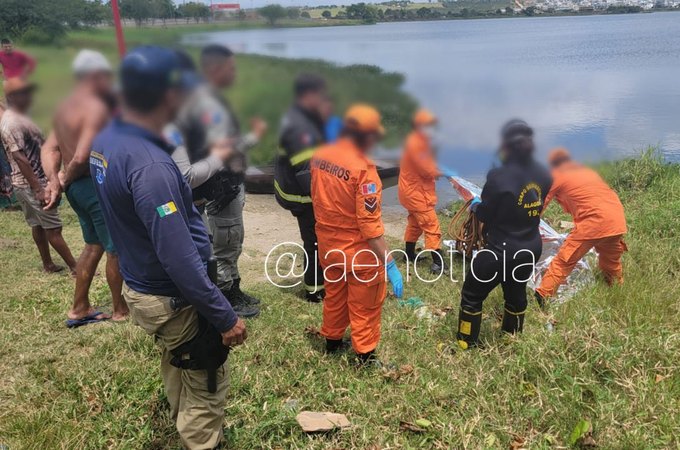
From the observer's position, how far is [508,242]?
10.4ft

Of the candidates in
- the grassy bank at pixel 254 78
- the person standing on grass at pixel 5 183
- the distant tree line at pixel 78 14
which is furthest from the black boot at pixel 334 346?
the person standing on grass at pixel 5 183

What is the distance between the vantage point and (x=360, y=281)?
2879mm

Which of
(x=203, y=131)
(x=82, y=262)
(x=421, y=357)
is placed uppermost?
(x=203, y=131)

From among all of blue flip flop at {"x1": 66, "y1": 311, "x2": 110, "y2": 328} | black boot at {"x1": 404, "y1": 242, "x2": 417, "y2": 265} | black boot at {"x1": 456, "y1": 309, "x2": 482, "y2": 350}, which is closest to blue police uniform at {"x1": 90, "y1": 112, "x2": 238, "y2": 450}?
blue flip flop at {"x1": 66, "y1": 311, "x2": 110, "y2": 328}

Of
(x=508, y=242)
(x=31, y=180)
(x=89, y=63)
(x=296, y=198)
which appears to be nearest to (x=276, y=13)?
(x=89, y=63)

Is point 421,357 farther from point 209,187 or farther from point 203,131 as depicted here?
point 203,131

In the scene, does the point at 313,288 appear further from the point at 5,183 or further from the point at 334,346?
the point at 5,183

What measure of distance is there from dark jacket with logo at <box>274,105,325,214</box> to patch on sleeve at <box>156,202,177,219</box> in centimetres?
59

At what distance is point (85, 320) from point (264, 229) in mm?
3260

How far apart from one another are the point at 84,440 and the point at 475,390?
195 centimetres

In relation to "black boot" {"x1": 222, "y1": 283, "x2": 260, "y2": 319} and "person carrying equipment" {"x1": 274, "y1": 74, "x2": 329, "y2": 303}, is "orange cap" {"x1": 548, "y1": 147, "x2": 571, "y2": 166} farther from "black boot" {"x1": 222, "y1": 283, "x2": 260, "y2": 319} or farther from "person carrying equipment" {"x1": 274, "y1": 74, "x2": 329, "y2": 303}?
"black boot" {"x1": 222, "y1": 283, "x2": 260, "y2": 319}

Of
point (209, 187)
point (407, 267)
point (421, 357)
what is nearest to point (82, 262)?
point (209, 187)

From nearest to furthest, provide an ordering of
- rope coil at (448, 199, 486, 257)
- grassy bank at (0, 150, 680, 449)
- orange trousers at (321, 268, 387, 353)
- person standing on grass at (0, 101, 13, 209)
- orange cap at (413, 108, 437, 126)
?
orange cap at (413, 108, 437, 126), grassy bank at (0, 150, 680, 449), orange trousers at (321, 268, 387, 353), rope coil at (448, 199, 486, 257), person standing on grass at (0, 101, 13, 209)

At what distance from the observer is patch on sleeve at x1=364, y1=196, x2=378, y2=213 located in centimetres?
266
